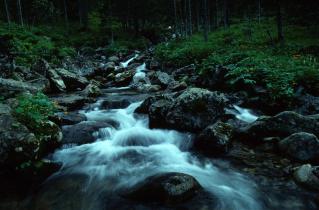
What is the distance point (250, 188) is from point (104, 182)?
3.38m

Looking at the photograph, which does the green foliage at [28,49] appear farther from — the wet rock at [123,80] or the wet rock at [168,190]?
the wet rock at [168,190]

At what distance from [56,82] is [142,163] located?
33.7 ft

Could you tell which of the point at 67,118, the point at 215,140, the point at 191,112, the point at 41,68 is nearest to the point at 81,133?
the point at 67,118

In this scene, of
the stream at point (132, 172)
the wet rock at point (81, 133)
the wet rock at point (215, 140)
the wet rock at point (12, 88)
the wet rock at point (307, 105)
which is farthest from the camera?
the wet rock at point (12, 88)

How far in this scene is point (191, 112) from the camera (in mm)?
9727

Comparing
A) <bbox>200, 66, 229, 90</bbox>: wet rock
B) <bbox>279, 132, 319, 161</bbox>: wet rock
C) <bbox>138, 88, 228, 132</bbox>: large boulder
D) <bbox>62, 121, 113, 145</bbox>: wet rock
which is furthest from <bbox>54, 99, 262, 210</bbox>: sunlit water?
<bbox>200, 66, 229, 90</bbox>: wet rock

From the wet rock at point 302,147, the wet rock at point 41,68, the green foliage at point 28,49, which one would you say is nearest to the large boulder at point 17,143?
the wet rock at point 302,147

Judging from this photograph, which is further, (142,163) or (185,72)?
(185,72)

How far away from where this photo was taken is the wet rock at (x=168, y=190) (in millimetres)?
5707

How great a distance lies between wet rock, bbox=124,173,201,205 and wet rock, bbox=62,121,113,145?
324cm

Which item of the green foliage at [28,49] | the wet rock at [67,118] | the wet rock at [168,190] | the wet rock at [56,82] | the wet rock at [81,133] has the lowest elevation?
the wet rock at [168,190]

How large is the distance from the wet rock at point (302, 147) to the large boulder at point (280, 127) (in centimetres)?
79

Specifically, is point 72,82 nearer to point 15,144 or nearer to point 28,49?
point 28,49

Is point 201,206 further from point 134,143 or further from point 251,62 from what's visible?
point 251,62
